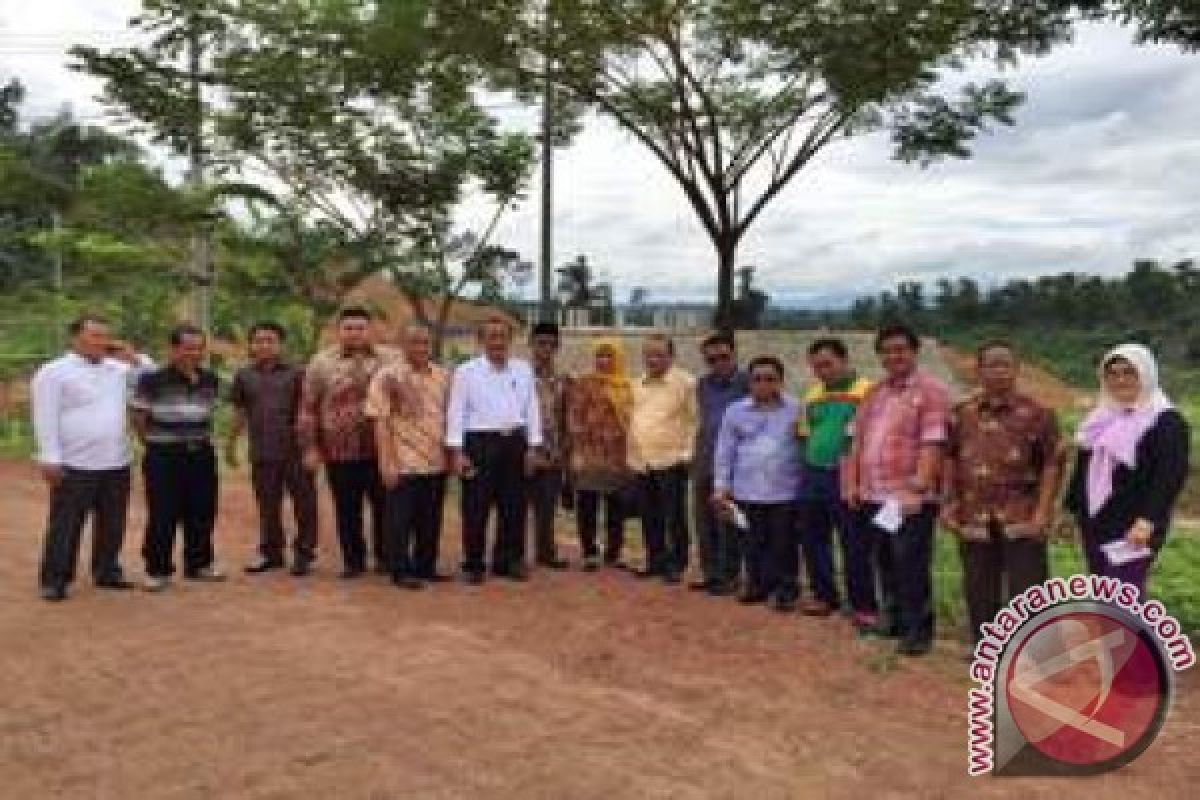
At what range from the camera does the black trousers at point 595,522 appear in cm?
748

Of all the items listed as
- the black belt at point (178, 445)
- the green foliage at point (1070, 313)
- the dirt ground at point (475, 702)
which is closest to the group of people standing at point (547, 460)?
the black belt at point (178, 445)

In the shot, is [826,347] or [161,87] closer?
[826,347]

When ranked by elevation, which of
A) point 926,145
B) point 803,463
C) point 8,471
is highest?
point 926,145

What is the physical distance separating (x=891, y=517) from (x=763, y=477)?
36.4 inches

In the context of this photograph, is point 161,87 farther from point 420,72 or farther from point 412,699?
point 412,699

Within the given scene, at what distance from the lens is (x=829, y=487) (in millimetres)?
6199

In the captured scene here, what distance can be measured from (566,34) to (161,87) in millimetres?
4175

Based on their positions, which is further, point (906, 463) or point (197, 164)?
point (197, 164)

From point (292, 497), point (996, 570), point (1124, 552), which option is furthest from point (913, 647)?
point (292, 497)

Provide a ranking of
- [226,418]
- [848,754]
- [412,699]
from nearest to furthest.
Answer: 1. [848,754]
2. [412,699]
3. [226,418]

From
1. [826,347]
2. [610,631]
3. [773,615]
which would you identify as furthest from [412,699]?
[826,347]

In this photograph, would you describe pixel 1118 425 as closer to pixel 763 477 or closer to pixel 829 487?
pixel 829 487

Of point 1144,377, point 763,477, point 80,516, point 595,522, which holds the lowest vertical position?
point 595,522

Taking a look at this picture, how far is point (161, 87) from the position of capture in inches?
515
